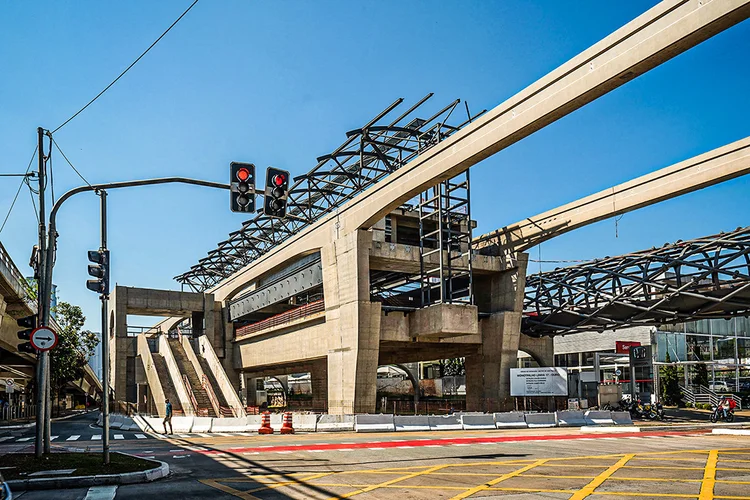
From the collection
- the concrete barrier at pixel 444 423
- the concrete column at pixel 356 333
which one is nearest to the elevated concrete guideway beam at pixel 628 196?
the concrete column at pixel 356 333

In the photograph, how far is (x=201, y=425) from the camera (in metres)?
32.2

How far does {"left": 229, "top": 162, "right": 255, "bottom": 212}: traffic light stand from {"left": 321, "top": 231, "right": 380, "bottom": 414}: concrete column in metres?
22.6

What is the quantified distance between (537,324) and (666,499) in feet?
116

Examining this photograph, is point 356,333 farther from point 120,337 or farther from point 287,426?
point 120,337

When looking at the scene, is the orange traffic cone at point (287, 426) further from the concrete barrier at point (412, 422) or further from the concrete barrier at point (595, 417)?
the concrete barrier at point (595, 417)

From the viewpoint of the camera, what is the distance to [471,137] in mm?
29203

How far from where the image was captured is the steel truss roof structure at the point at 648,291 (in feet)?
113

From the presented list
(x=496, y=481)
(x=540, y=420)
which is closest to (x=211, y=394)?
(x=540, y=420)

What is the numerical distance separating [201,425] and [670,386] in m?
40.2

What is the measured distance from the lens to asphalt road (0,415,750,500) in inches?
452

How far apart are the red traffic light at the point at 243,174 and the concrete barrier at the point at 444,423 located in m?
19.9

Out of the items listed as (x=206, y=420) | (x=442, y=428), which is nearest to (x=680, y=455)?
(x=442, y=428)

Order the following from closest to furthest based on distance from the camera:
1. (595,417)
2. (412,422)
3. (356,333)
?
(412,422)
(595,417)
(356,333)

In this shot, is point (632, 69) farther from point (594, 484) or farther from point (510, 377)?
point (510, 377)
